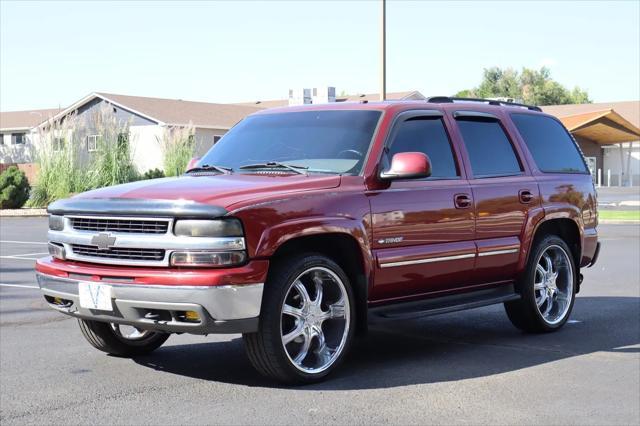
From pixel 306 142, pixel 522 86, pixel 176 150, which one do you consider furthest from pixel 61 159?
pixel 522 86

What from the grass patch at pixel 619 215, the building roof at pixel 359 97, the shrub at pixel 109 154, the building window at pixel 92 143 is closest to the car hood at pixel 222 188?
the grass patch at pixel 619 215

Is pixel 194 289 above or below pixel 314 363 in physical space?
above

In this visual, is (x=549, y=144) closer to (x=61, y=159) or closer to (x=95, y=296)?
(x=95, y=296)

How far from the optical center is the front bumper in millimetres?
5668

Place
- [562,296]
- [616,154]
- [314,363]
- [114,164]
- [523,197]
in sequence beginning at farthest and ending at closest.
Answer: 1. [616,154]
2. [114,164]
3. [562,296]
4. [523,197]
5. [314,363]

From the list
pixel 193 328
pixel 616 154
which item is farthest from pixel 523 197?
pixel 616 154

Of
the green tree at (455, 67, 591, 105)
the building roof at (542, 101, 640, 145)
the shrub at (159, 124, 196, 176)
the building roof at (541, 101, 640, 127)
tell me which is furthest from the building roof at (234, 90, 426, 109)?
the green tree at (455, 67, 591, 105)

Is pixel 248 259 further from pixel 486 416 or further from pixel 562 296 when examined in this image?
pixel 562 296

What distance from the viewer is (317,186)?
6406 mm

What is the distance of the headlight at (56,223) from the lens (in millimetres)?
6496

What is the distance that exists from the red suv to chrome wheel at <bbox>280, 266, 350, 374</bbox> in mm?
11

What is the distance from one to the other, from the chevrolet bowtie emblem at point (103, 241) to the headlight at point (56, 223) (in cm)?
48

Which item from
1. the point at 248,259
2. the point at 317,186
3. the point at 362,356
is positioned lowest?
the point at 362,356

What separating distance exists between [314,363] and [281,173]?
1.41 metres
